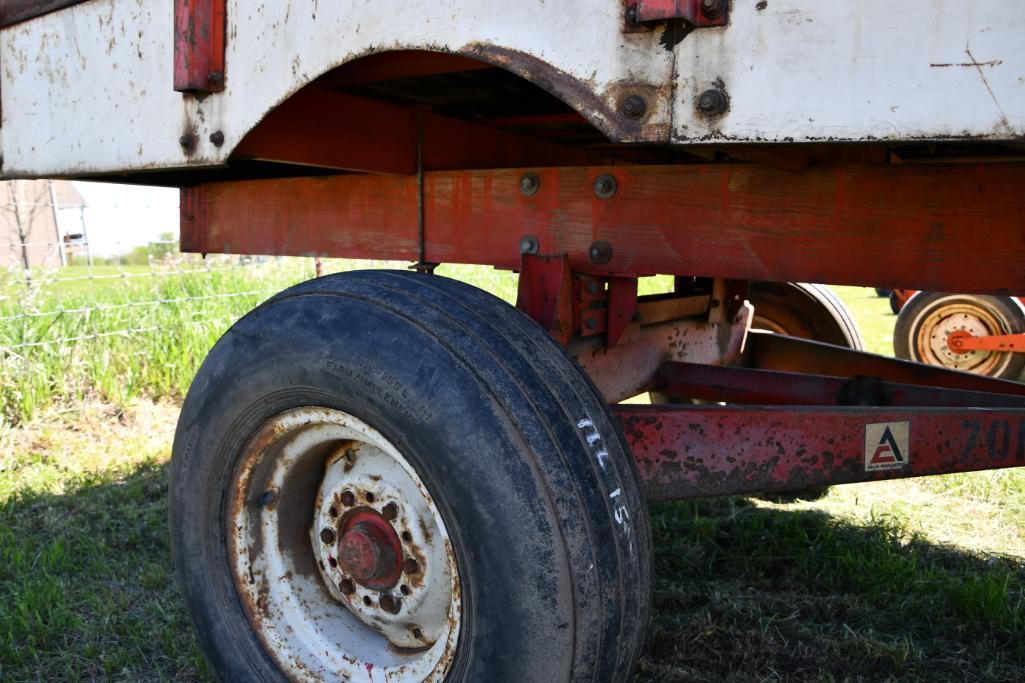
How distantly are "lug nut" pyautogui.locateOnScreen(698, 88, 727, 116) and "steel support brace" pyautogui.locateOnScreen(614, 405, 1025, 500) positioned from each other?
0.75 m

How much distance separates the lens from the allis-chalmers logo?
186cm

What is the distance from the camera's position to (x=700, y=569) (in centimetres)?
288

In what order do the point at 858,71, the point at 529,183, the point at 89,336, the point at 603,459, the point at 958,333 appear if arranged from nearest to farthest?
the point at 858,71, the point at 603,459, the point at 529,183, the point at 89,336, the point at 958,333

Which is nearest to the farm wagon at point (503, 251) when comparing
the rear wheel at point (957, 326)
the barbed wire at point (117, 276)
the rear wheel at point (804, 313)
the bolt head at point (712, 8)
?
the bolt head at point (712, 8)

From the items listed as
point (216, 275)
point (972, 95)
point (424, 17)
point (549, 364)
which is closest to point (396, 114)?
point (424, 17)

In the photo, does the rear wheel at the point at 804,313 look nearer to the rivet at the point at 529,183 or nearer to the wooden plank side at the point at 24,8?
the rivet at the point at 529,183

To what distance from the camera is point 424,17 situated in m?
1.55

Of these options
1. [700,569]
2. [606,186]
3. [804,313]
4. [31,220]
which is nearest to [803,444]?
[606,186]

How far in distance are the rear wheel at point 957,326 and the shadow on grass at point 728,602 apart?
2.94m

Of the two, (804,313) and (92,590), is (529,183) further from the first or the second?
(804,313)

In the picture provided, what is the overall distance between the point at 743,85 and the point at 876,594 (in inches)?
75.5

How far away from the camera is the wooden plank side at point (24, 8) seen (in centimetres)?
212

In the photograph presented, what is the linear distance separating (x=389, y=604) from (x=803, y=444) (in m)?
0.91

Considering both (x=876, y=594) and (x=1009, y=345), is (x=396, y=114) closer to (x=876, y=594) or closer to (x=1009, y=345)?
(x=876, y=594)
